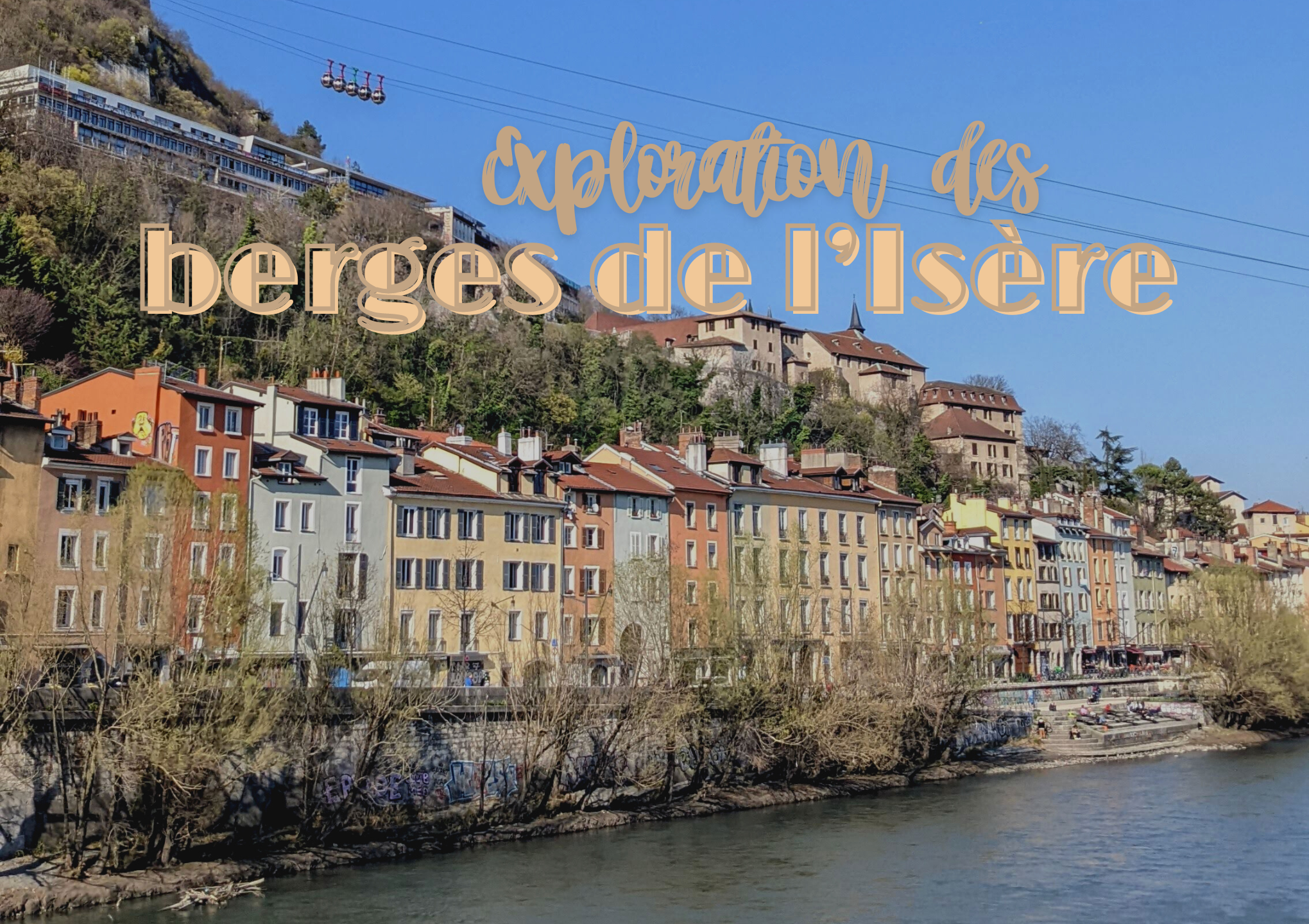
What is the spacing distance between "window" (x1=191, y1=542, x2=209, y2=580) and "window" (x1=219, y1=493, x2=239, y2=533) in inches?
32.3

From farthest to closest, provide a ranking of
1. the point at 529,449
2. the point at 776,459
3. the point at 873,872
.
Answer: the point at 776,459 < the point at 529,449 < the point at 873,872

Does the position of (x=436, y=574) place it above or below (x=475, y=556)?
below

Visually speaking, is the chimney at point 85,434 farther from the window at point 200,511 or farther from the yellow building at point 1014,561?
the yellow building at point 1014,561

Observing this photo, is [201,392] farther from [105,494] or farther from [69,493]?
[69,493]

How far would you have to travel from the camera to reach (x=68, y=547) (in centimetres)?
4631

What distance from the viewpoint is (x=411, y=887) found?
3650 cm

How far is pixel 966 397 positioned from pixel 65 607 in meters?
134

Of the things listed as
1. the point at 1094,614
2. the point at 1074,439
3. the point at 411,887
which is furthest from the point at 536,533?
the point at 1074,439

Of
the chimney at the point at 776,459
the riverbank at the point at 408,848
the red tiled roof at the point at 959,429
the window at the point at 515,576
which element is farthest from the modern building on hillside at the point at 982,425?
the window at the point at 515,576

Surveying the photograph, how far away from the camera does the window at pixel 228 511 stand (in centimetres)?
4069

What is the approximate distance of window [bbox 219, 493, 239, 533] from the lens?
40.7 meters

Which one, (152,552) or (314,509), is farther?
(314,509)

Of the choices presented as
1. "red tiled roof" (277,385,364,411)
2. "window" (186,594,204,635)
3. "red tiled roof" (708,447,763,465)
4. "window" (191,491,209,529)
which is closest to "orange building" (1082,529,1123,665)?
"red tiled roof" (708,447,763,465)

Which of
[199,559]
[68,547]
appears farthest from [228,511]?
[68,547]
